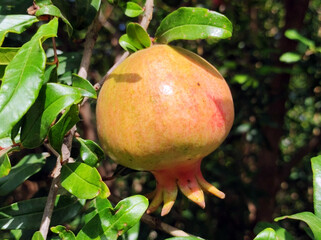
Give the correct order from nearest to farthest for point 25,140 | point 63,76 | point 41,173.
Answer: point 25,140 → point 63,76 → point 41,173

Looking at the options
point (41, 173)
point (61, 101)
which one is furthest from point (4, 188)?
point (61, 101)

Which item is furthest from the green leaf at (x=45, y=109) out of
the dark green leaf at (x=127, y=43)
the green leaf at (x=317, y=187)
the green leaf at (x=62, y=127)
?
the green leaf at (x=317, y=187)

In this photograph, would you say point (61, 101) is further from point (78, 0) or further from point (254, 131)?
point (254, 131)

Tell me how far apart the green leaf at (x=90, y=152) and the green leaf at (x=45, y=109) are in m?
0.14

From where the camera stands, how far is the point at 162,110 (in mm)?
816

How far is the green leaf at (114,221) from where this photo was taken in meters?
0.82

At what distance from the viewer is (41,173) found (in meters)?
1.36

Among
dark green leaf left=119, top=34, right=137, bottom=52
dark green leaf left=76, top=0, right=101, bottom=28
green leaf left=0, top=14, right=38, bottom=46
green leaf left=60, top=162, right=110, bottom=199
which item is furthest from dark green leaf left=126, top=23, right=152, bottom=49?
green leaf left=60, top=162, right=110, bottom=199

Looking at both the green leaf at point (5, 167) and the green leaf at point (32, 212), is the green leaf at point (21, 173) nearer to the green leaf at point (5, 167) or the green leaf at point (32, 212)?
the green leaf at point (32, 212)

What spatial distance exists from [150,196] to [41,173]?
0.49 metres

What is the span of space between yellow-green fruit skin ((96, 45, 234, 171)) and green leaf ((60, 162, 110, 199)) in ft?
0.28

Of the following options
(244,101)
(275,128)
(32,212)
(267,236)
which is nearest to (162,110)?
(267,236)

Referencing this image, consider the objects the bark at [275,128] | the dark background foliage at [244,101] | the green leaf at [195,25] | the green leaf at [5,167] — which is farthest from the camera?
the bark at [275,128]

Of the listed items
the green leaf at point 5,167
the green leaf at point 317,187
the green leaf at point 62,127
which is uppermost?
the green leaf at point 62,127
